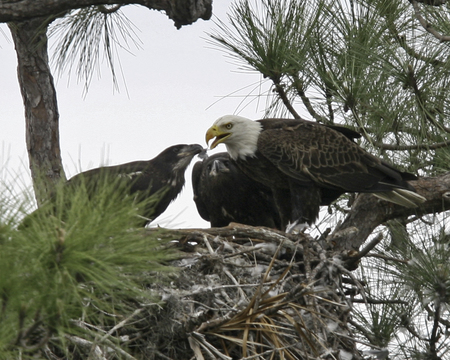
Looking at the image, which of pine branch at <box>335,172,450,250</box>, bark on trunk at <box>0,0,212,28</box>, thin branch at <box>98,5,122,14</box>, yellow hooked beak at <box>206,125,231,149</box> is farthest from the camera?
thin branch at <box>98,5,122,14</box>

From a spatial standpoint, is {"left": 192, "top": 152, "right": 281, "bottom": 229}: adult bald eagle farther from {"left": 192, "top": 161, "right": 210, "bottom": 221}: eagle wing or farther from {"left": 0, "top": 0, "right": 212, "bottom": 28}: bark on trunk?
{"left": 0, "top": 0, "right": 212, "bottom": 28}: bark on trunk

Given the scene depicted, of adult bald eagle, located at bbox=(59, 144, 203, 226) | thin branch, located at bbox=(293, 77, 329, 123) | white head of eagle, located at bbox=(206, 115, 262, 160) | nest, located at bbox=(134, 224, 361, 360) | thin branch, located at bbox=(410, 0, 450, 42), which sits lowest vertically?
nest, located at bbox=(134, 224, 361, 360)

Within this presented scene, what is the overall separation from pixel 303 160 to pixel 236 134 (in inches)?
18.9

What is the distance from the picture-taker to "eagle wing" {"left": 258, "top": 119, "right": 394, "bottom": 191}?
4.69 metres

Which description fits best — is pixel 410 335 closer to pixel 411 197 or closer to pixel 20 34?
pixel 411 197

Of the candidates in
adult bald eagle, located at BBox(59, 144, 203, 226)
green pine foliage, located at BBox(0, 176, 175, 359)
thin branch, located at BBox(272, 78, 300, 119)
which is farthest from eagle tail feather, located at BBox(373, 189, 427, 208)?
green pine foliage, located at BBox(0, 176, 175, 359)

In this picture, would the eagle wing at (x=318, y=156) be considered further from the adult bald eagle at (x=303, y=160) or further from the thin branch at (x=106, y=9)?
the thin branch at (x=106, y=9)

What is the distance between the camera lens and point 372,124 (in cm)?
462

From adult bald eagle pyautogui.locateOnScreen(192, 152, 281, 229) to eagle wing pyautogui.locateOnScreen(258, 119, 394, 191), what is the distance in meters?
0.55

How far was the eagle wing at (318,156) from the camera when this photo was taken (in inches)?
185

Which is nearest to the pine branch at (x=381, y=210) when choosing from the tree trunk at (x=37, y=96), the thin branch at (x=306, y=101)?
the thin branch at (x=306, y=101)

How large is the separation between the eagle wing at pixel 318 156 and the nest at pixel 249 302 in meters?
0.65

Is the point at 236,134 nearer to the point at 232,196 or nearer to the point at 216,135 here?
the point at 216,135

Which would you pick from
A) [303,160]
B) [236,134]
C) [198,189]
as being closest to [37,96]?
[236,134]
